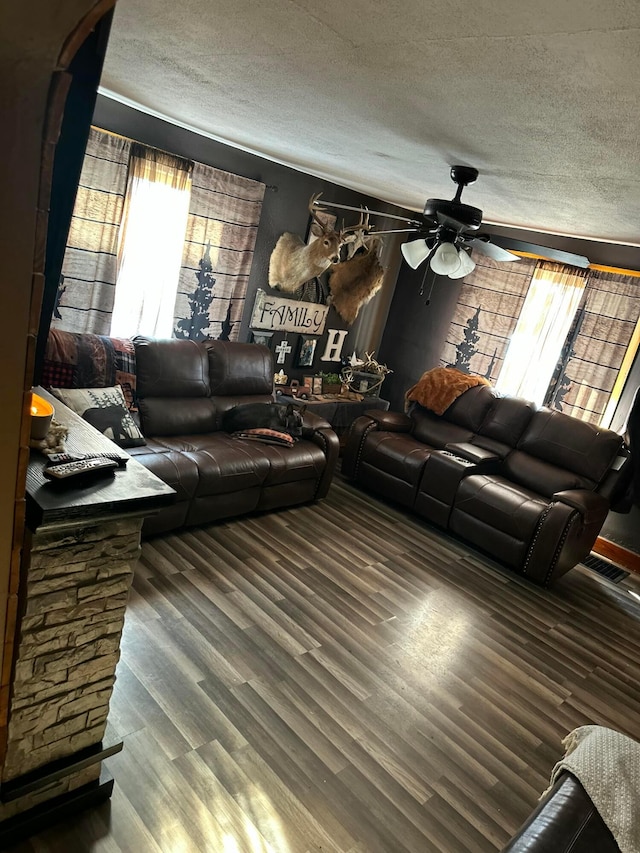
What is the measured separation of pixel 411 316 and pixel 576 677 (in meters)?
4.21

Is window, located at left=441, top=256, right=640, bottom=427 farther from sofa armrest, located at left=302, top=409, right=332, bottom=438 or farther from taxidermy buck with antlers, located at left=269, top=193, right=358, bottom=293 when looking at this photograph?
sofa armrest, located at left=302, top=409, right=332, bottom=438

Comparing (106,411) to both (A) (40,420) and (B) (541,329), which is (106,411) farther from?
(B) (541,329)

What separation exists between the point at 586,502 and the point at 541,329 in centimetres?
191

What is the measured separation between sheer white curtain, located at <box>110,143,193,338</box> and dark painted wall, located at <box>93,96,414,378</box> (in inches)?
5.7

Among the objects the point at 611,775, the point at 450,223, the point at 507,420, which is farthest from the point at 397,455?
the point at 611,775

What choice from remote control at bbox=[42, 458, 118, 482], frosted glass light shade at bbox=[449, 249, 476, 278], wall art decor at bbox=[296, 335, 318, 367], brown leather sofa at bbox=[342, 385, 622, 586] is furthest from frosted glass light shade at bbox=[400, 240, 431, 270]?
wall art decor at bbox=[296, 335, 318, 367]

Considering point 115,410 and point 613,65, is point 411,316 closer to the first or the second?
point 115,410

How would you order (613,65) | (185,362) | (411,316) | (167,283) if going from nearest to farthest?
(613,65) < (185,362) < (167,283) < (411,316)

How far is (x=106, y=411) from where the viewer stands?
3.51 m

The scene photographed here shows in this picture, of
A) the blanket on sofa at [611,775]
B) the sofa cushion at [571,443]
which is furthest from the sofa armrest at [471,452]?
the blanket on sofa at [611,775]

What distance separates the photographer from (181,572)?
3.36 m

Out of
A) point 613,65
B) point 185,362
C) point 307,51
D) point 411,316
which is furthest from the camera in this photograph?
point 411,316

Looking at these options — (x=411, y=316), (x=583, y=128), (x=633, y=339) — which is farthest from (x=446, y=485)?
(x=583, y=128)

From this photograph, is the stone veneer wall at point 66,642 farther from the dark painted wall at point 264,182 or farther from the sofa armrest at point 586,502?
the sofa armrest at point 586,502
